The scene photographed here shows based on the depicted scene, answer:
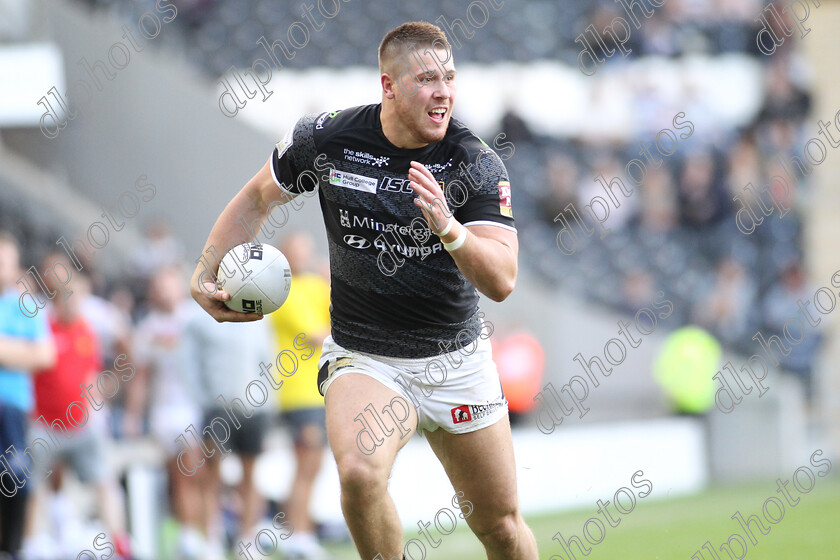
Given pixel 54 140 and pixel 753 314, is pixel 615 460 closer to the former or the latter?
pixel 753 314

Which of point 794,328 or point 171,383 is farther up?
point 171,383

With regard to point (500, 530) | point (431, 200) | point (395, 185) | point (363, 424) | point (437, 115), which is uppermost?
point (437, 115)

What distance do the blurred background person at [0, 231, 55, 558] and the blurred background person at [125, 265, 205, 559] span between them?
146 cm

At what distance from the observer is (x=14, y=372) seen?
7.79 metres

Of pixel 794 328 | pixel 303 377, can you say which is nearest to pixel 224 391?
pixel 303 377

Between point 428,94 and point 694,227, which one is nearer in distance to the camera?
point 428,94

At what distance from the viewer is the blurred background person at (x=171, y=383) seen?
8977mm

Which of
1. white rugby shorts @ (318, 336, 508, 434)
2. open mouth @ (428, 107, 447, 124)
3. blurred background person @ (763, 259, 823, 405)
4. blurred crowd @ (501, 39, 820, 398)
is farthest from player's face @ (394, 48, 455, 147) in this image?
blurred background person @ (763, 259, 823, 405)

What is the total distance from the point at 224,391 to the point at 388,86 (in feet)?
15.3

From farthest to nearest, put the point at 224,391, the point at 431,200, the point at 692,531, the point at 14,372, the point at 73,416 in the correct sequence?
the point at 692,531, the point at 224,391, the point at 73,416, the point at 14,372, the point at 431,200

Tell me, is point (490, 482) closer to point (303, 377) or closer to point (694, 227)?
point (303, 377)

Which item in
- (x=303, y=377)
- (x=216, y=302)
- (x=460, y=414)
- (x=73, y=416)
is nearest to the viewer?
(x=460, y=414)

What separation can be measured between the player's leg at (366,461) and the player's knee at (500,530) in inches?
19.2

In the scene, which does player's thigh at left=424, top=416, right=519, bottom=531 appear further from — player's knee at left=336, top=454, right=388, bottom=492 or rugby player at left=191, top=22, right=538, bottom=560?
player's knee at left=336, top=454, right=388, bottom=492
